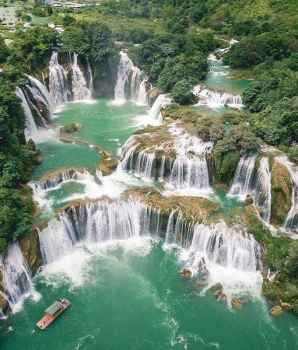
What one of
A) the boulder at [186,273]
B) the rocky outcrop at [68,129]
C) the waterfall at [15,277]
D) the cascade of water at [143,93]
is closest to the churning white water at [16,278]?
the waterfall at [15,277]

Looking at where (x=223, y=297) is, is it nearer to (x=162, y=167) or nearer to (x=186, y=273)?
(x=186, y=273)

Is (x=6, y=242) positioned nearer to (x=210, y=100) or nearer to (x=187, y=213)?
(x=187, y=213)

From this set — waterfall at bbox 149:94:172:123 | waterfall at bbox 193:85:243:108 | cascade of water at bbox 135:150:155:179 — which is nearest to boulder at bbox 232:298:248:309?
cascade of water at bbox 135:150:155:179

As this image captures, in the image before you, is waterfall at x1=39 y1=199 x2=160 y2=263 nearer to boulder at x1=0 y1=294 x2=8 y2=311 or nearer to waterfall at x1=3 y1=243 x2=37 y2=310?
waterfall at x1=3 y1=243 x2=37 y2=310

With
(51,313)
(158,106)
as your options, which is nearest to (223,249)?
(51,313)

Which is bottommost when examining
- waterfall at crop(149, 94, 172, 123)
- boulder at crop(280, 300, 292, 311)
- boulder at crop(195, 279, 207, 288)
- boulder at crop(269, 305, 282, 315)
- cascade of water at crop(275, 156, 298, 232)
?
boulder at crop(269, 305, 282, 315)

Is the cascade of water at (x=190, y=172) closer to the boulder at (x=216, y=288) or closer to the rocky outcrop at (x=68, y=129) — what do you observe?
the boulder at (x=216, y=288)

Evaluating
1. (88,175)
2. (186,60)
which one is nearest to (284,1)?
(186,60)
